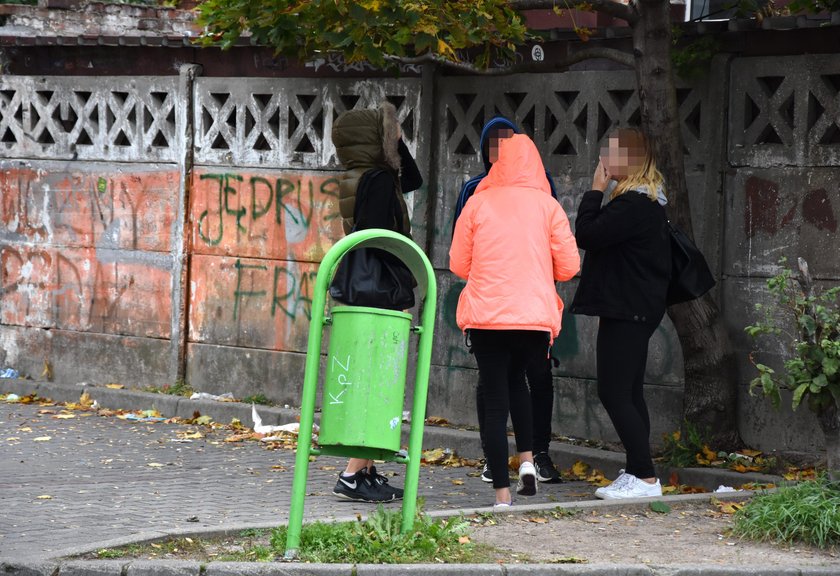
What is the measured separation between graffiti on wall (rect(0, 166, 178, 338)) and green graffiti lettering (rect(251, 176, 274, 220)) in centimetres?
81

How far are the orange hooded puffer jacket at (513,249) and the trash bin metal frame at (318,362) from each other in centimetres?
96

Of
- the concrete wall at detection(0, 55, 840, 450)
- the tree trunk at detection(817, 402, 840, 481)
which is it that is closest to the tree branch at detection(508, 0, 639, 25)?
the concrete wall at detection(0, 55, 840, 450)

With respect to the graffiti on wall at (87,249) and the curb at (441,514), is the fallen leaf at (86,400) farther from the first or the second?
the curb at (441,514)

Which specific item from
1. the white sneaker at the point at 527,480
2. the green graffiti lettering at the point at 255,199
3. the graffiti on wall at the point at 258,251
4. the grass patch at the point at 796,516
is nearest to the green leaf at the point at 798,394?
the grass patch at the point at 796,516

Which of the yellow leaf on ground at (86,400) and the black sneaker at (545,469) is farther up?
the black sneaker at (545,469)

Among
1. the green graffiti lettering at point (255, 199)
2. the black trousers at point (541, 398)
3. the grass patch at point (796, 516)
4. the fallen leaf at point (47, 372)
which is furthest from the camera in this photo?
the fallen leaf at point (47, 372)

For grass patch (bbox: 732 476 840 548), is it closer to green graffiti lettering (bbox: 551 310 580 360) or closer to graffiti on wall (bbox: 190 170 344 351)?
green graffiti lettering (bbox: 551 310 580 360)

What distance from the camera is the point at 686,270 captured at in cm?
738

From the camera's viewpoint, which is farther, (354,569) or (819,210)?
(819,210)

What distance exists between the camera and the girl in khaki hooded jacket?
6.82m

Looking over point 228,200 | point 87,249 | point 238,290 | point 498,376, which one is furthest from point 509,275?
point 87,249

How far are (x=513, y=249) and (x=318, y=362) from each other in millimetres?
1515

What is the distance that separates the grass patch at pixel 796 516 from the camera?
610cm

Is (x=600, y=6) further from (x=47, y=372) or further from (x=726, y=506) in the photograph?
(x=47, y=372)
